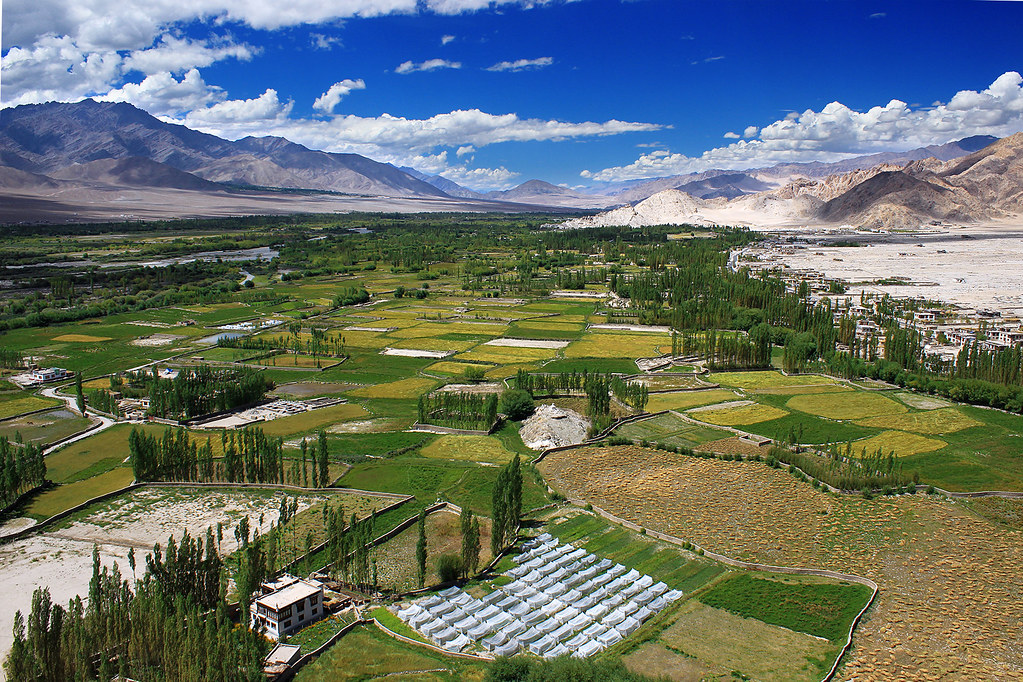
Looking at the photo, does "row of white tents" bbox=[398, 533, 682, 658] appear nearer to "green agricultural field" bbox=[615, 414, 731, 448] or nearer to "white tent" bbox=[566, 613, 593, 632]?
"white tent" bbox=[566, 613, 593, 632]

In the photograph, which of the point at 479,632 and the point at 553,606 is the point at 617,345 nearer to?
the point at 553,606

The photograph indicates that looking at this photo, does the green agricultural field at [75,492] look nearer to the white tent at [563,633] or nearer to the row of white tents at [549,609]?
the row of white tents at [549,609]

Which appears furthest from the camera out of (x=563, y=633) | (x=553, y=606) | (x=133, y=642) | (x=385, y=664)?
(x=553, y=606)

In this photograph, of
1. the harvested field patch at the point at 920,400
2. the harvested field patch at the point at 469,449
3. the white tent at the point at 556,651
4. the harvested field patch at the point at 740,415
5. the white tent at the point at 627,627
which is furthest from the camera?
the harvested field patch at the point at 920,400

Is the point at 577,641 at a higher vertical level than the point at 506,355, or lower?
lower

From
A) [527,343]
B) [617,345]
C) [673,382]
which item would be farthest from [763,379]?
[527,343]

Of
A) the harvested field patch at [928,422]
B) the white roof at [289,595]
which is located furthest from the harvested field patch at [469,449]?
the harvested field patch at [928,422]

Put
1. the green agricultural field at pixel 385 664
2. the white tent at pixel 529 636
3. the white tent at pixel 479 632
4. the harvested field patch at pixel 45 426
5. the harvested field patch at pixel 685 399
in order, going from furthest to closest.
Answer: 1. the harvested field patch at pixel 685 399
2. the harvested field patch at pixel 45 426
3. the white tent at pixel 479 632
4. the white tent at pixel 529 636
5. the green agricultural field at pixel 385 664
